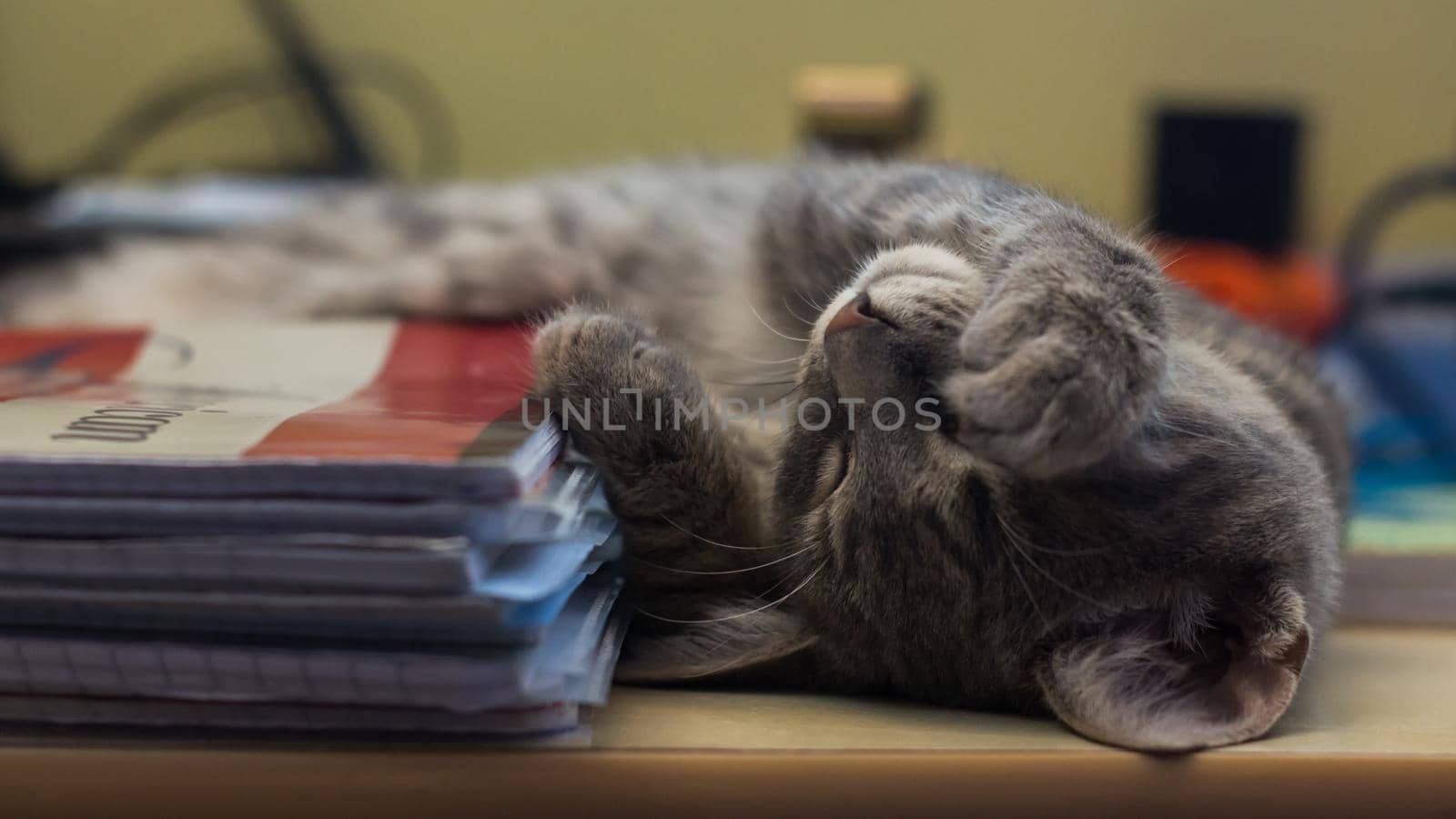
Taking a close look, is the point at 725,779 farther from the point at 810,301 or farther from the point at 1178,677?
the point at 810,301

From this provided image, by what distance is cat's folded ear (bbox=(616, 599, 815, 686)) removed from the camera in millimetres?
814

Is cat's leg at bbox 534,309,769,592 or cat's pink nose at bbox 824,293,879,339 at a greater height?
cat's pink nose at bbox 824,293,879,339

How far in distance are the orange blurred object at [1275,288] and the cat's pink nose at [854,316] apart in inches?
42.2

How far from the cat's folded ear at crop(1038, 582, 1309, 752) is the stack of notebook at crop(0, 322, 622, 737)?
12.4 inches

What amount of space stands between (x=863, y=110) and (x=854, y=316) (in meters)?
1.32

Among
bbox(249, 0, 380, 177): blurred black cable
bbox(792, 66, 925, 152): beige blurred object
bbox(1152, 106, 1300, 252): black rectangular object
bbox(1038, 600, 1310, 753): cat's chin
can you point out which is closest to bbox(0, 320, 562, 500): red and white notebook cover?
bbox(1038, 600, 1310, 753): cat's chin

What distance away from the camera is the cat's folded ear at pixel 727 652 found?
814mm

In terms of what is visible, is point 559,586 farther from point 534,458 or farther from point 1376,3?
point 1376,3

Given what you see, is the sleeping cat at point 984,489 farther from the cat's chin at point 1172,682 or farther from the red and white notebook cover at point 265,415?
the red and white notebook cover at point 265,415

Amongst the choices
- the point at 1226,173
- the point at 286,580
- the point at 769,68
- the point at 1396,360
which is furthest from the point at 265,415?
the point at 1226,173

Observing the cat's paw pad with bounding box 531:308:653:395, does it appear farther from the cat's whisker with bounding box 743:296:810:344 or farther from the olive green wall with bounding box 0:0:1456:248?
the olive green wall with bounding box 0:0:1456:248

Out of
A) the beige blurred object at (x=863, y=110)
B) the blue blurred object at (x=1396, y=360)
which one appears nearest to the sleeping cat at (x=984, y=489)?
the blue blurred object at (x=1396, y=360)

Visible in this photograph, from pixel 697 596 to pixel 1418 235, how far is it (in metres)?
2.33

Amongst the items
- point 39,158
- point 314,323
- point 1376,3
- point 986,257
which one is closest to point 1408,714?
point 986,257
